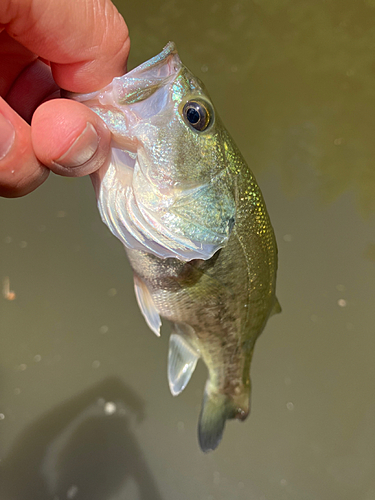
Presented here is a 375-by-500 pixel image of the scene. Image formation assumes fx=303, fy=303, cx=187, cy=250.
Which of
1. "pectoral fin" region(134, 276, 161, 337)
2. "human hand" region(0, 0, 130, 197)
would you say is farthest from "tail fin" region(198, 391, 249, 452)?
"human hand" region(0, 0, 130, 197)

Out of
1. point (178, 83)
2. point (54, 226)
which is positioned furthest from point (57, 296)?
point (178, 83)

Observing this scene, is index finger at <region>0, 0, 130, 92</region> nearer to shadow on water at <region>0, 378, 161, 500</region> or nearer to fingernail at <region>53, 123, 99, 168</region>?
fingernail at <region>53, 123, 99, 168</region>

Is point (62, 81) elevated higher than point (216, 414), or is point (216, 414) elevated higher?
point (62, 81)

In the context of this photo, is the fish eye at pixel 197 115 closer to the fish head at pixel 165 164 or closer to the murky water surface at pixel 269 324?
the fish head at pixel 165 164

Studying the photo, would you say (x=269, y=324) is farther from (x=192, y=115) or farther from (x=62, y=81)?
(x=62, y=81)

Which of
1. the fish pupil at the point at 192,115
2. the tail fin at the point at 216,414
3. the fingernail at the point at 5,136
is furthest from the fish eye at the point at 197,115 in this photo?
the tail fin at the point at 216,414

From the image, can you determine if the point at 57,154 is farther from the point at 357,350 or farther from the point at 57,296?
the point at 357,350

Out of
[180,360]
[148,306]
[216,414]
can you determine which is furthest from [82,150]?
[216,414]
